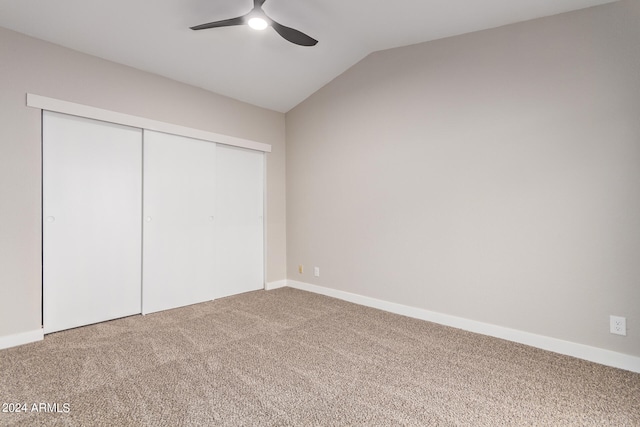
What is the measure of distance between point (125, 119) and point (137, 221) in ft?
3.35

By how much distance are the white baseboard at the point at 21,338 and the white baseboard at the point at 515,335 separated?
290cm

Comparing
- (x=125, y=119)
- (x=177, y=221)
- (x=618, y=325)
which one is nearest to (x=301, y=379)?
(x=618, y=325)

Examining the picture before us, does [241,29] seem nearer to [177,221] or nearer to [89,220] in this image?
[177,221]

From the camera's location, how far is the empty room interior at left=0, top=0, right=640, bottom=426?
1.95m

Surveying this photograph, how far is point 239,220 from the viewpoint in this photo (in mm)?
4184

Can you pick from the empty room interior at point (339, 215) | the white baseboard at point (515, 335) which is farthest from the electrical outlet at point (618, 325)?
the white baseboard at point (515, 335)

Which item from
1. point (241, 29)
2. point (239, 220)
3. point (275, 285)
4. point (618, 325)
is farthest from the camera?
point (275, 285)

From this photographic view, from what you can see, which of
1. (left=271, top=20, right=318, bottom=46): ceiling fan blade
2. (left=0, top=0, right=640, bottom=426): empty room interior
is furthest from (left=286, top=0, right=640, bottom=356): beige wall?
(left=271, top=20, right=318, bottom=46): ceiling fan blade

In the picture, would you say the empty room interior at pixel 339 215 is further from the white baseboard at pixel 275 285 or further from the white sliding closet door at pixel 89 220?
the white baseboard at pixel 275 285

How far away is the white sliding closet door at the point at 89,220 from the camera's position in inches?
108

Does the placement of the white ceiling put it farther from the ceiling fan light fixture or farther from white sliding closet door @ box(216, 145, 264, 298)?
white sliding closet door @ box(216, 145, 264, 298)

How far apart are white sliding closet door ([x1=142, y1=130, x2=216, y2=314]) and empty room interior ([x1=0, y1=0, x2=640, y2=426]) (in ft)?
0.08

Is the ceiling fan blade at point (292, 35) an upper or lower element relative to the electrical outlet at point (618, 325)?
upper

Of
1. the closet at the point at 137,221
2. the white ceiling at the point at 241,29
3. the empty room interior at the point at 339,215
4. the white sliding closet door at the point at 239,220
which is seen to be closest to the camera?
the empty room interior at the point at 339,215
